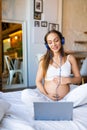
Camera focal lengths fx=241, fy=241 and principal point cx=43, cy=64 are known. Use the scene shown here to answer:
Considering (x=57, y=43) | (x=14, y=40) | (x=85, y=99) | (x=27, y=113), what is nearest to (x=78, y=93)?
(x=85, y=99)

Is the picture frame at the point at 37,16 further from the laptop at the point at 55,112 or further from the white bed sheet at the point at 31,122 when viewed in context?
the laptop at the point at 55,112

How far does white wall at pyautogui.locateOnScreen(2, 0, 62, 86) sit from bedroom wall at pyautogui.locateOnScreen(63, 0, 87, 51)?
34 cm

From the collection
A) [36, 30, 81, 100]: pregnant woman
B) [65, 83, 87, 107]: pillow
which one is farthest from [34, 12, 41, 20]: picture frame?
[65, 83, 87, 107]: pillow

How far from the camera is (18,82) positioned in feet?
19.6

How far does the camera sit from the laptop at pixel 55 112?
4.75 feet

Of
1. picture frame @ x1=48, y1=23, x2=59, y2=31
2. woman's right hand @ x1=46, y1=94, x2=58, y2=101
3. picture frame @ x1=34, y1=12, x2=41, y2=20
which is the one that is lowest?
woman's right hand @ x1=46, y1=94, x2=58, y2=101

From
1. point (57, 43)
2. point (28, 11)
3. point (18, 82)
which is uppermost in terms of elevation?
point (28, 11)

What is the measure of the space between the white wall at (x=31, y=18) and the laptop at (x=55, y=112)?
449cm

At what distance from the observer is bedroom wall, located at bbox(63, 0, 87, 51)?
664cm

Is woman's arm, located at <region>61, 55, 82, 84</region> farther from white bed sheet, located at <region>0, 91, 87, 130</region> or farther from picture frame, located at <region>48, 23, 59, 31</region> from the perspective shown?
picture frame, located at <region>48, 23, 59, 31</region>

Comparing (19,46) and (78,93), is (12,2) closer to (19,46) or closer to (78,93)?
(19,46)

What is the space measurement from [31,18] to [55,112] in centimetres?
472

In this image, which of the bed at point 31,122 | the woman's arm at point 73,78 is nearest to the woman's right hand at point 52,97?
the woman's arm at point 73,78

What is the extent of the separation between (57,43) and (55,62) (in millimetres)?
173
